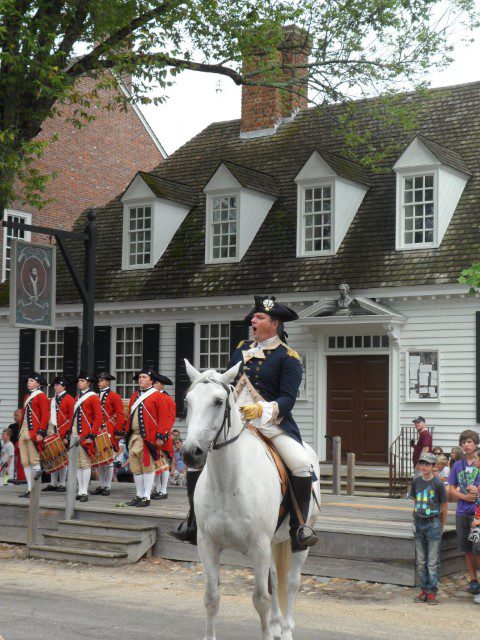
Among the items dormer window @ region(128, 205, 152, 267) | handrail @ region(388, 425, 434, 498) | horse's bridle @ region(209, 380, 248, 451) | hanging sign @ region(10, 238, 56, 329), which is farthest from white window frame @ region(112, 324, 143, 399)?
horse's bridle @ region(209, 380, 248, 451)

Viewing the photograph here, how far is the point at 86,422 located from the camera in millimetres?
16484

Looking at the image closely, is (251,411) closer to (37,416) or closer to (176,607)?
(176,607)

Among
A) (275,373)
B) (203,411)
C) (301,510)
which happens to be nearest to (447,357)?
(301,510)

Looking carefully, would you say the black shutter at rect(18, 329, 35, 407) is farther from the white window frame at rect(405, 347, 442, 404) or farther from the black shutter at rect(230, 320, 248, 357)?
the white window frame at rect(405, 347, 442, 404)

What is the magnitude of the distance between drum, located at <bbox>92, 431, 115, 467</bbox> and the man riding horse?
7850 millimetres

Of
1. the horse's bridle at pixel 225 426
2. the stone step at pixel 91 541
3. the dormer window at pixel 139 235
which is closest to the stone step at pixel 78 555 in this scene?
the stone step at pixel 91 541

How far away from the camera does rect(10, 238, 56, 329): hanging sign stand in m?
15.5

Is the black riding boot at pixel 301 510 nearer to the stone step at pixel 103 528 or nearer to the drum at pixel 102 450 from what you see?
the stone step at pixel 103 528

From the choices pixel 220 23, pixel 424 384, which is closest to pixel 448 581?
pixel 424 384

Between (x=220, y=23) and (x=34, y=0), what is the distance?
3531 mm

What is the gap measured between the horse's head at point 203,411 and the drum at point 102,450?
358 inches

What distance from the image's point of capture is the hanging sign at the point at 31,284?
15492 millimetres

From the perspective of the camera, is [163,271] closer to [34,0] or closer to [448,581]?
[34,0]

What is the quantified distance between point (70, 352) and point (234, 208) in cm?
551
